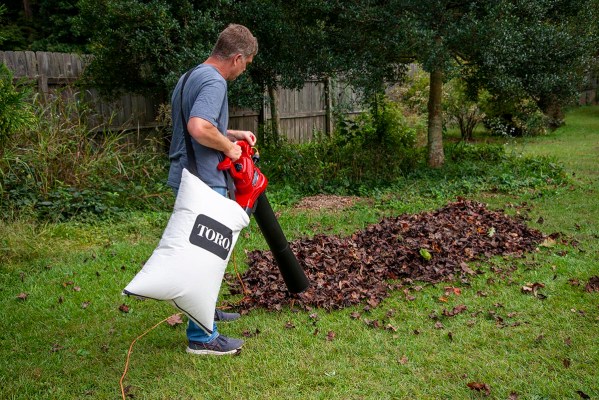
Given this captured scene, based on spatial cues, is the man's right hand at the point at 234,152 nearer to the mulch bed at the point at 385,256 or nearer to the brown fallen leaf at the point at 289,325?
the brown fallen leaf at the point at 289,325

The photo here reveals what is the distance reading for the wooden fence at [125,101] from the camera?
10.2 metres

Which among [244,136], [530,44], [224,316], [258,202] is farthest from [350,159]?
[244,136]

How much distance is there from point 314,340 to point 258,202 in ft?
3.57

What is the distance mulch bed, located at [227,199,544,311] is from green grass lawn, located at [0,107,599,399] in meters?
0.17

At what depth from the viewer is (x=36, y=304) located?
16.9 ft

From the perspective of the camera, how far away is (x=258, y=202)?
436 centimetres

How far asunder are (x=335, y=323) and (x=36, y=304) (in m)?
2.66

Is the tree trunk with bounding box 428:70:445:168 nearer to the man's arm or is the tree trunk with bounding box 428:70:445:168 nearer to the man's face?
the man's face

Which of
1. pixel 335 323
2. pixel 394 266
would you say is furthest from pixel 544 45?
pixel 335 323

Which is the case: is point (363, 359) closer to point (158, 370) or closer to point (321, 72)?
point (158, 370)

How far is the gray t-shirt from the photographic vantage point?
3631mm

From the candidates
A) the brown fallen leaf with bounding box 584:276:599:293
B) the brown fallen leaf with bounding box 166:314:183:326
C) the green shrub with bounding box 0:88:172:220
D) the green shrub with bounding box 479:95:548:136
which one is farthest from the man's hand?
the green shrub with bounding box 479:95:548:136

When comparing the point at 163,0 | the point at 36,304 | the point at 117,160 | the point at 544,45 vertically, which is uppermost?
the point at 163,0

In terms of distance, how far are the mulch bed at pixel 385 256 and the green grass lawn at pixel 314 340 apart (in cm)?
17
